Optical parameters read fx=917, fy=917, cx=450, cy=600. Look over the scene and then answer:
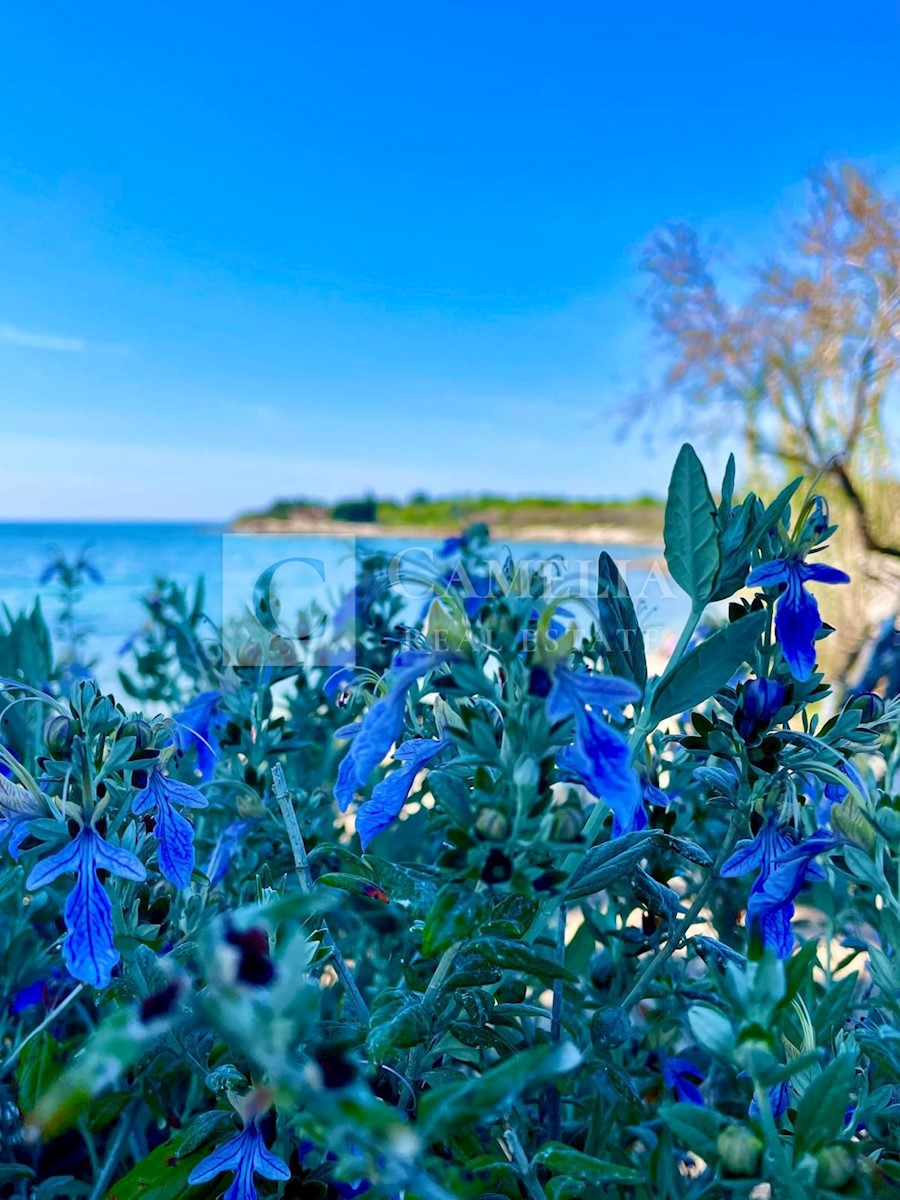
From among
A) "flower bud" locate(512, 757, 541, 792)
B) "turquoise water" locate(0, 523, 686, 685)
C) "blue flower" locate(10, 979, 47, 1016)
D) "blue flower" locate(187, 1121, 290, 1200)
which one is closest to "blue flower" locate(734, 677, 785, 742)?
"turquoise water" locate(0, 523, 686, 685)

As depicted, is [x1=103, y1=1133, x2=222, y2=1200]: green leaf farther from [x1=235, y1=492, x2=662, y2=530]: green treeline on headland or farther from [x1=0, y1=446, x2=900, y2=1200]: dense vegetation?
[x1=235, y1=492, x2=662, y2=530]: green treeline on headland

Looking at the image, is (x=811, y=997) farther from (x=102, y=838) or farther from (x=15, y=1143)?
(x=15, y=1143)

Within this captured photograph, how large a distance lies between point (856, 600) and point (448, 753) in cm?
439

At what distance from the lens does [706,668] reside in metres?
0.47

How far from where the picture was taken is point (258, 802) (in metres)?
0.74

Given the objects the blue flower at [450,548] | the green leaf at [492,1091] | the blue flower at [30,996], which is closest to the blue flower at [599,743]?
the green leaf at [492,1091]

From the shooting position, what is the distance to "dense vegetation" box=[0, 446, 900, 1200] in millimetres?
339

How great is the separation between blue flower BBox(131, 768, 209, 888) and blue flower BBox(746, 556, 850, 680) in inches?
13.9

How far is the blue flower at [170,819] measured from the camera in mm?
534

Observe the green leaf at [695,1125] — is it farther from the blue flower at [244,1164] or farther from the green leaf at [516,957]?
the blue flower at [244,1164]

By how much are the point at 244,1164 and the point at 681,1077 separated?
0.43 metres

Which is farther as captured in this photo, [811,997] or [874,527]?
[874,527]

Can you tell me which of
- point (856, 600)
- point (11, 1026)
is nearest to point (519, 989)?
point (11, 1026)

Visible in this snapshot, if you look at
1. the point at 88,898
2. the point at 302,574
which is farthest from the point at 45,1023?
the point at 302,574
